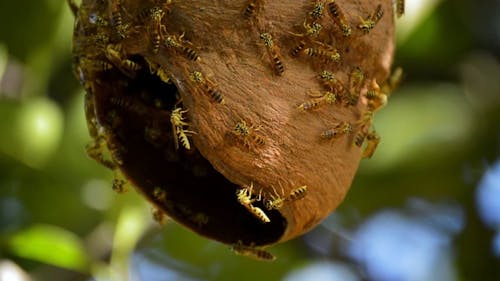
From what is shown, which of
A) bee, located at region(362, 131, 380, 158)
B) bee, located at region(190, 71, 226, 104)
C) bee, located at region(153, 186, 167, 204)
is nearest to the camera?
bee, located at region(190, 71, 226, 104)

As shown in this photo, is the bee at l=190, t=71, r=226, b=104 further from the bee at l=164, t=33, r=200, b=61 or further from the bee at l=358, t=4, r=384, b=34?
the bee at l=358, t=4, r=384, b=34

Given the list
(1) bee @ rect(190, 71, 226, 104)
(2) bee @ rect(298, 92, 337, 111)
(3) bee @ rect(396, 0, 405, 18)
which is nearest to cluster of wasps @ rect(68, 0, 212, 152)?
(1) bee @ rect(190, 71, 226, 104)

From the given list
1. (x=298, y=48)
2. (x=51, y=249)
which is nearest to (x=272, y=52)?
(x=298, y=48)

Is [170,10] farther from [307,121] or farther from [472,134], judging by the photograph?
[472,134]

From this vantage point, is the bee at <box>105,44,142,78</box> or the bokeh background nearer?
the bee at <box>105,44,142,78</box>

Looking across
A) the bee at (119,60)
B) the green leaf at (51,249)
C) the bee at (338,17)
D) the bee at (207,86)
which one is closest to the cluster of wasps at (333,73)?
the bee at (338,17)

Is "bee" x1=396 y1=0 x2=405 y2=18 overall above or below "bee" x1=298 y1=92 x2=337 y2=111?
below

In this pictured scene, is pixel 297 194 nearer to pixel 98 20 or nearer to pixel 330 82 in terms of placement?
pixel 330 82
